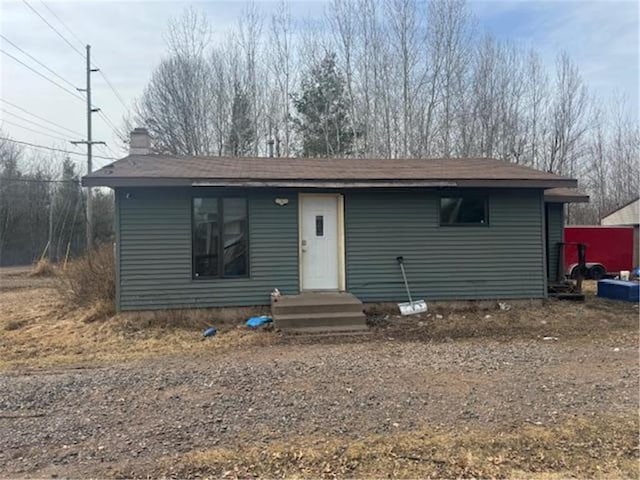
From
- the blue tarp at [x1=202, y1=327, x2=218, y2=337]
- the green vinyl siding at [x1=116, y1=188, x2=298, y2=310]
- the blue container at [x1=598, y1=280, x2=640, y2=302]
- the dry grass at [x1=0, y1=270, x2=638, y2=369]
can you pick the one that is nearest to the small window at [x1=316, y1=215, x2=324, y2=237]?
the green vinyl siding at [x1=116, y1=188, x2=298, y2=310]

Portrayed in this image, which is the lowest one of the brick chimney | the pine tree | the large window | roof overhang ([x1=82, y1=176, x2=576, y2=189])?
the large window

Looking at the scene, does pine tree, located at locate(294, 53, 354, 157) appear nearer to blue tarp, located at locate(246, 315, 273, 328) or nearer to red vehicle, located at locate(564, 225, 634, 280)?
red vehicle, located at locate(564, 225, 634, 280)

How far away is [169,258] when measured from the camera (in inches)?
350

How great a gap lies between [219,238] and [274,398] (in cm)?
500

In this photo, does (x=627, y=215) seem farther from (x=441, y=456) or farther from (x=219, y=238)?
(x=441, y=456)

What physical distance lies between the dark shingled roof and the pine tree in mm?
12986

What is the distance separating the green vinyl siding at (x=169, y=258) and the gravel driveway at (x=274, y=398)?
2.58m

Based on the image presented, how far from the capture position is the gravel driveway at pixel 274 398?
3.59 metres

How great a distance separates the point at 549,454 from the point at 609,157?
34357mm

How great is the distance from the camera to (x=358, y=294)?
9.52 m

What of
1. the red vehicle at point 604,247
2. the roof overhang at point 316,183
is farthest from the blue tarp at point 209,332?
the red vehicle at point 604,247

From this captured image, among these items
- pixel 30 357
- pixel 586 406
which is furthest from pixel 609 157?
pixel 30 357

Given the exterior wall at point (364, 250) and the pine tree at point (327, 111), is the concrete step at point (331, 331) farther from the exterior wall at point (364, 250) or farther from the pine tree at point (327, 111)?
the pine tree at point (327, 111)

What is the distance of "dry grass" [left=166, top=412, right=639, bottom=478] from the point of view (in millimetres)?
3112
